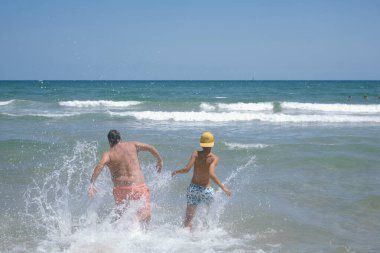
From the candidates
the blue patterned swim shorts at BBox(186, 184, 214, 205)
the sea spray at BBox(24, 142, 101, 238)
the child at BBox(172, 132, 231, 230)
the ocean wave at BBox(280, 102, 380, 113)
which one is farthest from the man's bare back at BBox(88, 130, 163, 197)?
the ocean wave at BBox(280, 102, 380, 113)

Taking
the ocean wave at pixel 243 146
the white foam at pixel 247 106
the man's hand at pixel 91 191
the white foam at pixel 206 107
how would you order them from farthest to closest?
the white foam at pixel 247 106 → the white foam at pixel 206 107 → the ocean wave at pixel 243 146 → the man's hand at pixel 91 191

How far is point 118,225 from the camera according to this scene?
→ 5738 mm

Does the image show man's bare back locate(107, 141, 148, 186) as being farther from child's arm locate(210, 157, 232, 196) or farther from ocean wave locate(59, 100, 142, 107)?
ocean wave locate(59, 100, 142, 107)

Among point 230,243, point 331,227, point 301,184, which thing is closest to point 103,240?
point 230,243

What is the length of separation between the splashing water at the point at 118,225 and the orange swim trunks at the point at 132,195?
0.31 ft

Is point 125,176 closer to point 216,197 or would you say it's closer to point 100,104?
point 216,197

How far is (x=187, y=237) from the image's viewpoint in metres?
5.84

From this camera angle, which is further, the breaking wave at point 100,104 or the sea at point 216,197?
the breaking wave at point 100,104

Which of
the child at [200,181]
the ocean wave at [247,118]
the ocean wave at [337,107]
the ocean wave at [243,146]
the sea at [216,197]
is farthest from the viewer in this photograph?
the ocean wave at [337,107]

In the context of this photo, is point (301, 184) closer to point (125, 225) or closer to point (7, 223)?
point (125, 225)

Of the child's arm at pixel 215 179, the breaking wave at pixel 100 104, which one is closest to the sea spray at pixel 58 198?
the child's arm at pixel 215 179

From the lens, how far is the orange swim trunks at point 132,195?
573 centimetres

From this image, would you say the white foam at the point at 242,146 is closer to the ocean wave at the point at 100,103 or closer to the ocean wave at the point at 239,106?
the ocean wave at the point at 239,106

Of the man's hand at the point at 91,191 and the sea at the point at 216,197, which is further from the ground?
the man's hand at the point at 91,191
